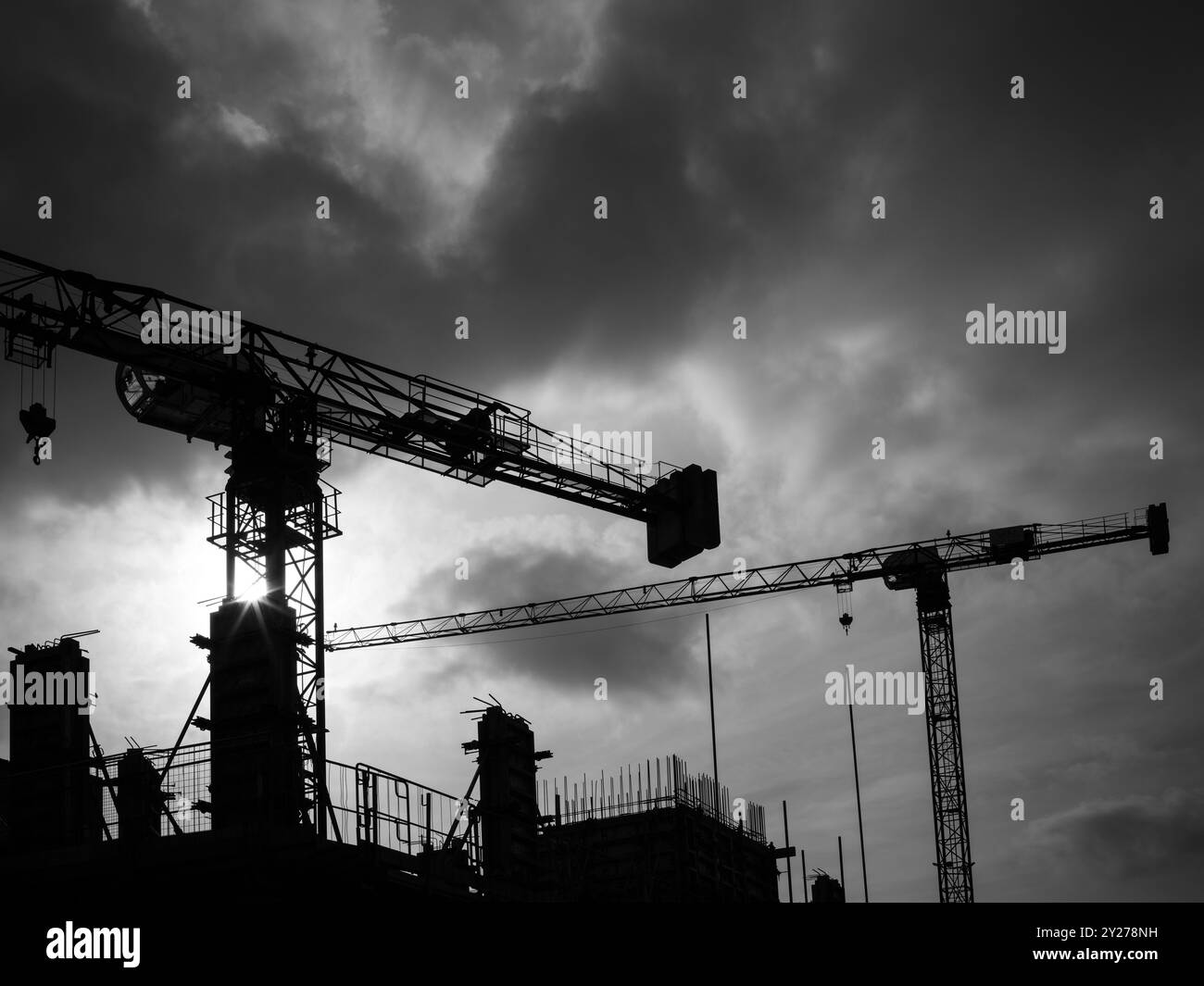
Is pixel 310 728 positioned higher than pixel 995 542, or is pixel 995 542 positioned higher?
pixel 995 542

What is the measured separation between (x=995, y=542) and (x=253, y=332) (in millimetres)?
58726

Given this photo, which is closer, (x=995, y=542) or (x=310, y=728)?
(x=310, y=728)

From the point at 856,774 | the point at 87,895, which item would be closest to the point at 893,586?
the point at 856,774

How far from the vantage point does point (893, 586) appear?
3457 inches
